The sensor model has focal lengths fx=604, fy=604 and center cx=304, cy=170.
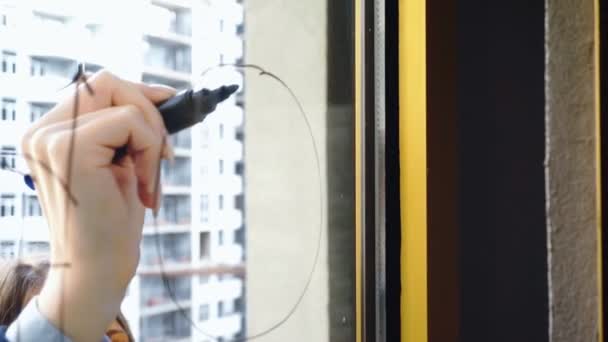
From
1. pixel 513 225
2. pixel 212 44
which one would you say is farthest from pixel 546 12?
pixel 212 44

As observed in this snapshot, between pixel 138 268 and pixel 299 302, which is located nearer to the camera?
pixel 138 268

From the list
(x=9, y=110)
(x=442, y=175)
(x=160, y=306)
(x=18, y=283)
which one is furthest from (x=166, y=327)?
(x=442, y=175)

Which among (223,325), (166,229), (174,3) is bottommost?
(223,325)

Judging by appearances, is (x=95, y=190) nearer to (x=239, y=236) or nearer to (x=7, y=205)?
(x=7, y=205)

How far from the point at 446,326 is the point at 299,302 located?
0.58 ft

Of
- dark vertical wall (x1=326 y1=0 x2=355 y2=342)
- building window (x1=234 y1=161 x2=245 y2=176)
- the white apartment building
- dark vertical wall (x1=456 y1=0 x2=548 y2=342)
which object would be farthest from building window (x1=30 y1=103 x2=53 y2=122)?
dark vertical wall (x1=456 y1=0 x2=548 y2=342)

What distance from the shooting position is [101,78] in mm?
533

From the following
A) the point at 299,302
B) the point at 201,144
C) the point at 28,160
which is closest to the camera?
the point at 28,160

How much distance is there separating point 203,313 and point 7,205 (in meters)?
0.22

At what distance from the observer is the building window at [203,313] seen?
1.98ft

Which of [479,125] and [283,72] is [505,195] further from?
[283,72]

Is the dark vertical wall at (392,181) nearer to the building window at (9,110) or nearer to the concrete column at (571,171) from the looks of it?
the concrete column at (571,171)

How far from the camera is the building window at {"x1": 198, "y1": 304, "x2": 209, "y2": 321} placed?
602mm

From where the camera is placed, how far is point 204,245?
60 cm
